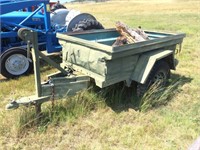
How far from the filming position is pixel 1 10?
559 cm

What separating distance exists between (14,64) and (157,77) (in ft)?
9.88

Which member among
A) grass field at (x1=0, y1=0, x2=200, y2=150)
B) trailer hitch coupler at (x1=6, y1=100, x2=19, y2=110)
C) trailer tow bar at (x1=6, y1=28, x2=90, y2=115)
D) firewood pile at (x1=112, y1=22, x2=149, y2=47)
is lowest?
grass field at (x1=0, y1=0, x2=200, y2=150)

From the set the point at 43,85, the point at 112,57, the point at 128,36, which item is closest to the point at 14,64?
the point at 43,85

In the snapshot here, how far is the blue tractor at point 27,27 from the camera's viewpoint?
230 inches

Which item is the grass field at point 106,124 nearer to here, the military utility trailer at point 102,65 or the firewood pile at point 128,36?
the military utility trailer at point 102,65

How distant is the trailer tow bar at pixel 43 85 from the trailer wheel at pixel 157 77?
3.02 feet

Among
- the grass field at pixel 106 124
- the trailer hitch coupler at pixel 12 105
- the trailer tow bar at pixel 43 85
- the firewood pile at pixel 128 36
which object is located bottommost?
the grass field at pixel 106 124

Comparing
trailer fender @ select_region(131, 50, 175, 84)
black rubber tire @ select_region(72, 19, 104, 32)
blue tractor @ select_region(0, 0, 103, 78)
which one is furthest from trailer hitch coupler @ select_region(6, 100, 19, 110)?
black rubber tire @ select_region(72, 19, 104, 32)

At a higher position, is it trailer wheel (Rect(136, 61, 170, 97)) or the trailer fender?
Result: the trailer fender

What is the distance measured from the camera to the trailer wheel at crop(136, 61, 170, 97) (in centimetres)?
467

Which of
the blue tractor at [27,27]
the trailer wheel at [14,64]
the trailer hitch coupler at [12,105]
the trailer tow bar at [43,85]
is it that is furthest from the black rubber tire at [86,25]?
the trailer hitch coupler at [12,105]

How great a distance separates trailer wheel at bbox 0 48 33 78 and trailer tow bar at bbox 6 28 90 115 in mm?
1803

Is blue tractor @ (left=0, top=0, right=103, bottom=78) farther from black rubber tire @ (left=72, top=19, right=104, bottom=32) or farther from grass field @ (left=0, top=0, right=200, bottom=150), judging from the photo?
grass field @ (left=0, top=0, right=200, bottom=150)

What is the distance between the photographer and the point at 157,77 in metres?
4.96
